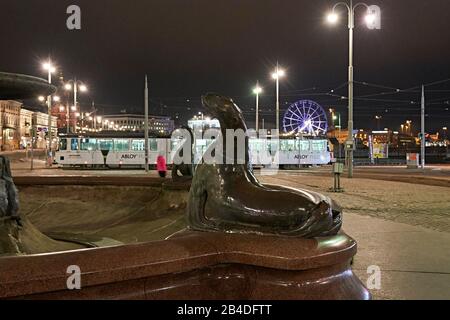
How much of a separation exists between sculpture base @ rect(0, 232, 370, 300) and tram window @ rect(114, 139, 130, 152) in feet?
110

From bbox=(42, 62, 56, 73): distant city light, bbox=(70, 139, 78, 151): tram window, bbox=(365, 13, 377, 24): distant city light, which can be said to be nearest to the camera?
bbox=(365, 13, 377, 24): distant city light

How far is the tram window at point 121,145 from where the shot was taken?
36.6m

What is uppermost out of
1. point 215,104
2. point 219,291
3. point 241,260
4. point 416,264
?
point 215,104

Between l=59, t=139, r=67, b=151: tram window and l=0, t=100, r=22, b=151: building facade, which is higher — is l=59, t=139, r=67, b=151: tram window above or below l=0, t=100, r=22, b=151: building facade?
below

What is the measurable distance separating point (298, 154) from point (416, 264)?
33.9 metres

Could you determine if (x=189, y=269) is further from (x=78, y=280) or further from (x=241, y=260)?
(x=78, y=280)

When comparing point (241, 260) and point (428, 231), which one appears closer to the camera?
point (241, 260)

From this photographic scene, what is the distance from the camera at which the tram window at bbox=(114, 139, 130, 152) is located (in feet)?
120

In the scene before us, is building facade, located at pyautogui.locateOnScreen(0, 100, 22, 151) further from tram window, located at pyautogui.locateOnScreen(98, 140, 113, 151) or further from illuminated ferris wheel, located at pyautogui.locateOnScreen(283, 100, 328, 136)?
illuminated ferris wheel, located at pyautogui.locateOnScreen(283, 100, 328, 136)

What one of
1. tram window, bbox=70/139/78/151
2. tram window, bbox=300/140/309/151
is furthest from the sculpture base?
tram window, bbox=300/140/309/151

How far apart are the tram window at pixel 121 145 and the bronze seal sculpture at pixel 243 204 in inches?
1291

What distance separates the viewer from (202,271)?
11.8ft

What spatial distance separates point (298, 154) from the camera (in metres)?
39.8
